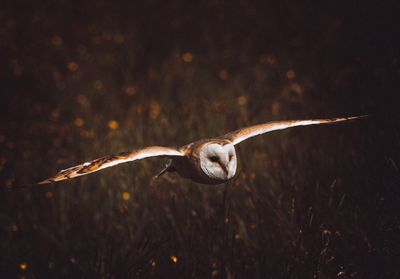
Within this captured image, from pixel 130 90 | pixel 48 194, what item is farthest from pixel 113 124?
pixel 48 194

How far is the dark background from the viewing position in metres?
2.41

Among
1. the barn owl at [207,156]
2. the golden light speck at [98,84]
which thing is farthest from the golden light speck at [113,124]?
the barn owl at [207,156]

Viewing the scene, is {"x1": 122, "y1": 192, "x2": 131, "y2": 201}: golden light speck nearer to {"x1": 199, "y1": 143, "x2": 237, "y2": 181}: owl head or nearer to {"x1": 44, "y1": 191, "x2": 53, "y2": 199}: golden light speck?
{"x1": 44, "y1": 191, "x2": 53, "y2": 199}: golden light speck

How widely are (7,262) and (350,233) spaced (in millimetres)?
1898

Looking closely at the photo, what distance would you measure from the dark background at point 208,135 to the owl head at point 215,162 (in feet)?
1.41

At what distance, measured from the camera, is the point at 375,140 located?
2520mm

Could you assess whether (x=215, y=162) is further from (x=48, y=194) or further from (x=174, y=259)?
(x=48, y=194)

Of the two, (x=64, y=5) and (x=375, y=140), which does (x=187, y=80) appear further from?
(x=375, y=140)

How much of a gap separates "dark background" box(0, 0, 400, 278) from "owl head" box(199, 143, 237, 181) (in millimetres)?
430

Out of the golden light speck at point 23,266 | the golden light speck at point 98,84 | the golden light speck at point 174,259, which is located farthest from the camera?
the golden light speck at point 98,84

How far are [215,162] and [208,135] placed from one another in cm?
149

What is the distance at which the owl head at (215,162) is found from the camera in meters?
1.93

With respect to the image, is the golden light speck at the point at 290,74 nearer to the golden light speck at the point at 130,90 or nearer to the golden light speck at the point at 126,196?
the golden light speck at the point at 130,90

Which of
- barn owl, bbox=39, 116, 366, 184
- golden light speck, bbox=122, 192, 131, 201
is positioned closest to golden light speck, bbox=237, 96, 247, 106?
golden light speck, bbox=122, 192, 131, 201
